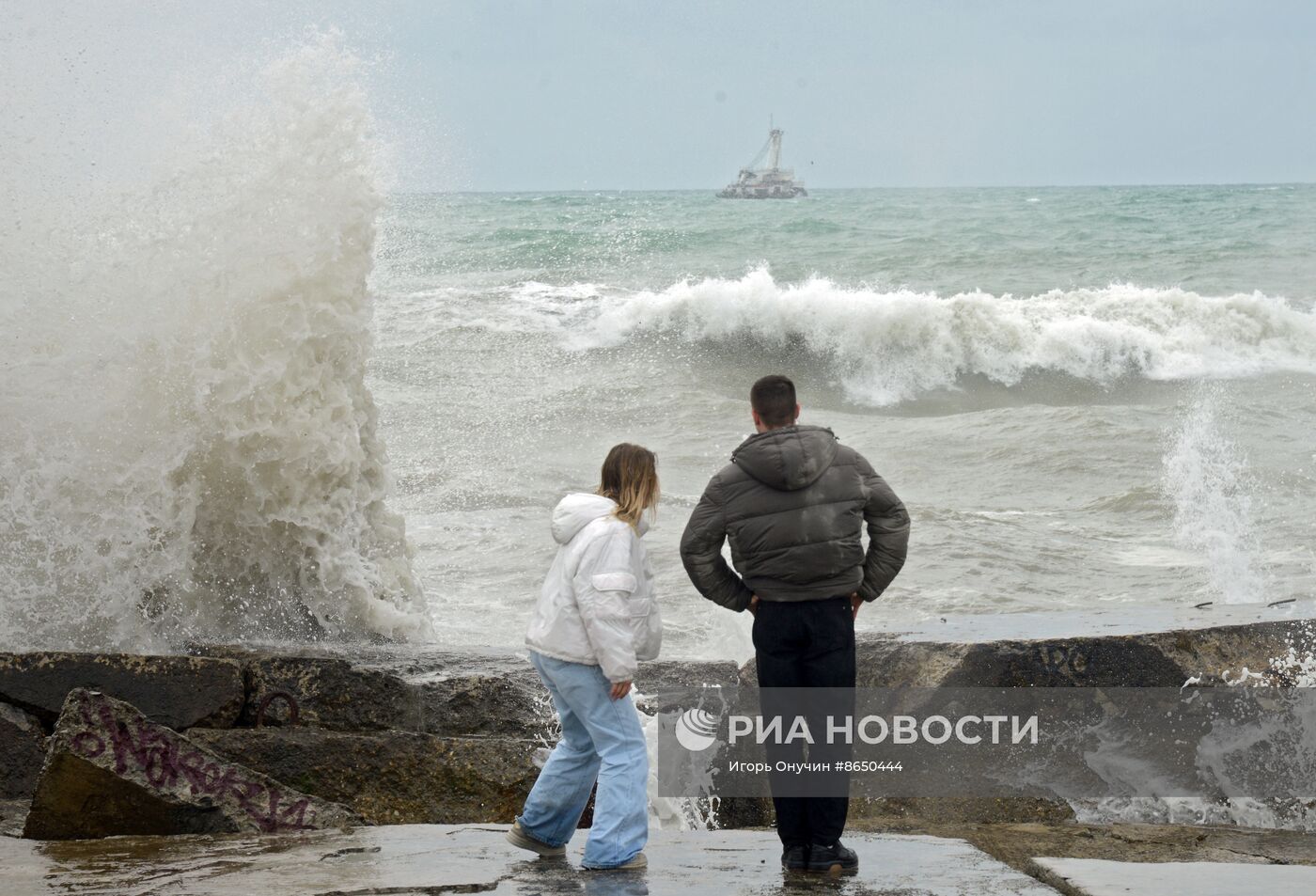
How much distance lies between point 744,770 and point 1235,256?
95.6ft

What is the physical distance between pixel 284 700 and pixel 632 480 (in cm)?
184

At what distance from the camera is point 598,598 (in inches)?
147

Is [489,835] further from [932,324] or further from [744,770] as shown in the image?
[932,324]

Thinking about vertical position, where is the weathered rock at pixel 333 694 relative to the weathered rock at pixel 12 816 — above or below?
above

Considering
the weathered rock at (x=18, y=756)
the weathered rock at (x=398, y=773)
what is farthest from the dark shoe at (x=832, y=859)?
the weathered rock at (x=18, y=756)

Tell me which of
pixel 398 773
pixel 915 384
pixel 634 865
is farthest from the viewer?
pixel 915 384

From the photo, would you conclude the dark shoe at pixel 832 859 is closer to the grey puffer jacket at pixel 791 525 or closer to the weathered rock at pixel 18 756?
the grey puffer jacket at pixel 791 525

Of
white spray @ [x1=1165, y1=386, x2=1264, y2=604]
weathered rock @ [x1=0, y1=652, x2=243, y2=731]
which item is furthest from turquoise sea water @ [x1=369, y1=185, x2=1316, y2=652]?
weathered rock @ [x1=0, y1=652, x2=243, y2=731]

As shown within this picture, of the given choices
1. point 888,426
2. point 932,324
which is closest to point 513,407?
point 888,426

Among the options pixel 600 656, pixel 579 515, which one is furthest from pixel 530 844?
pixel 579 515

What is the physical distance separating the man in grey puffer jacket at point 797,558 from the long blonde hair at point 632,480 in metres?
0.18

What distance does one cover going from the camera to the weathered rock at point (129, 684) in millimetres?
4828

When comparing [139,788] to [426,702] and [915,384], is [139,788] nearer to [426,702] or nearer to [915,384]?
[426,702]

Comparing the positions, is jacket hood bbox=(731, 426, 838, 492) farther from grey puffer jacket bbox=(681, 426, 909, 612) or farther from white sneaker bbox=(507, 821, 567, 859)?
white sneaker bbox=(507, 821, 567, 859)
